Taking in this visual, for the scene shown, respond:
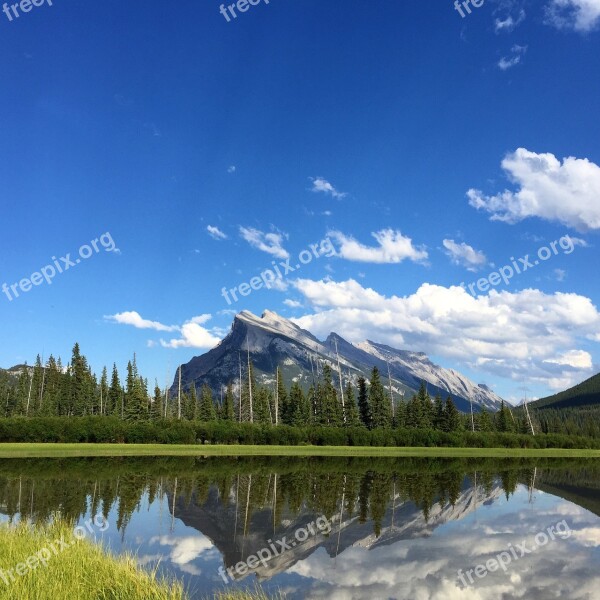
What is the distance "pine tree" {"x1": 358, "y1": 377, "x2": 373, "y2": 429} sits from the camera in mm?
124125

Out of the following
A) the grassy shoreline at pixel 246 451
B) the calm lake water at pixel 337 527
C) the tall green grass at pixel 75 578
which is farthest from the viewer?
the grassy shoreline at pixel 246 451

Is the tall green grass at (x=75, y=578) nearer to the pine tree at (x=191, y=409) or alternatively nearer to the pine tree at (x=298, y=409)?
the pine tree at (x=298, y=409)

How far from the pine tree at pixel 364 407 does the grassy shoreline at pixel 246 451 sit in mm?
29090

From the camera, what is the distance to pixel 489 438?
4072 inches

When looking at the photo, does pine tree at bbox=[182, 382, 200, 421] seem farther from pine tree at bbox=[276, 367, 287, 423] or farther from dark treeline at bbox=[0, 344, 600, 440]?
pine tree at bbox=[276, 367, 287, 423]

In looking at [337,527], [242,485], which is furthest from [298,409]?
[337,527]

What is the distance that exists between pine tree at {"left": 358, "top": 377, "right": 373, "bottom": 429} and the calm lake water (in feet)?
242

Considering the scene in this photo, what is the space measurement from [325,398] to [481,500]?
303 ft

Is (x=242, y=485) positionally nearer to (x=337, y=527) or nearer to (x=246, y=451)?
(x=337, y=527)

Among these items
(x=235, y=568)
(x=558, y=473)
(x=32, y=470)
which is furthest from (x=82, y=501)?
(x=558, y=473)

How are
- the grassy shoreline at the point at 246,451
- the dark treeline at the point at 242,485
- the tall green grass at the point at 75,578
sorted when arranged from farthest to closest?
the grassy shoreline at the point at 246,451 → the dark treeline at the point at 242,485 → the tall green grass at the point at 75,578

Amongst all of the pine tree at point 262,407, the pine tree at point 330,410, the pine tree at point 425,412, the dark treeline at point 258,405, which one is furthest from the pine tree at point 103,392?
the pine tree at point 425,412

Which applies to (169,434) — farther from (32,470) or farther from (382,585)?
(382,585)

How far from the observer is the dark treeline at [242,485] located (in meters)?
30.4
